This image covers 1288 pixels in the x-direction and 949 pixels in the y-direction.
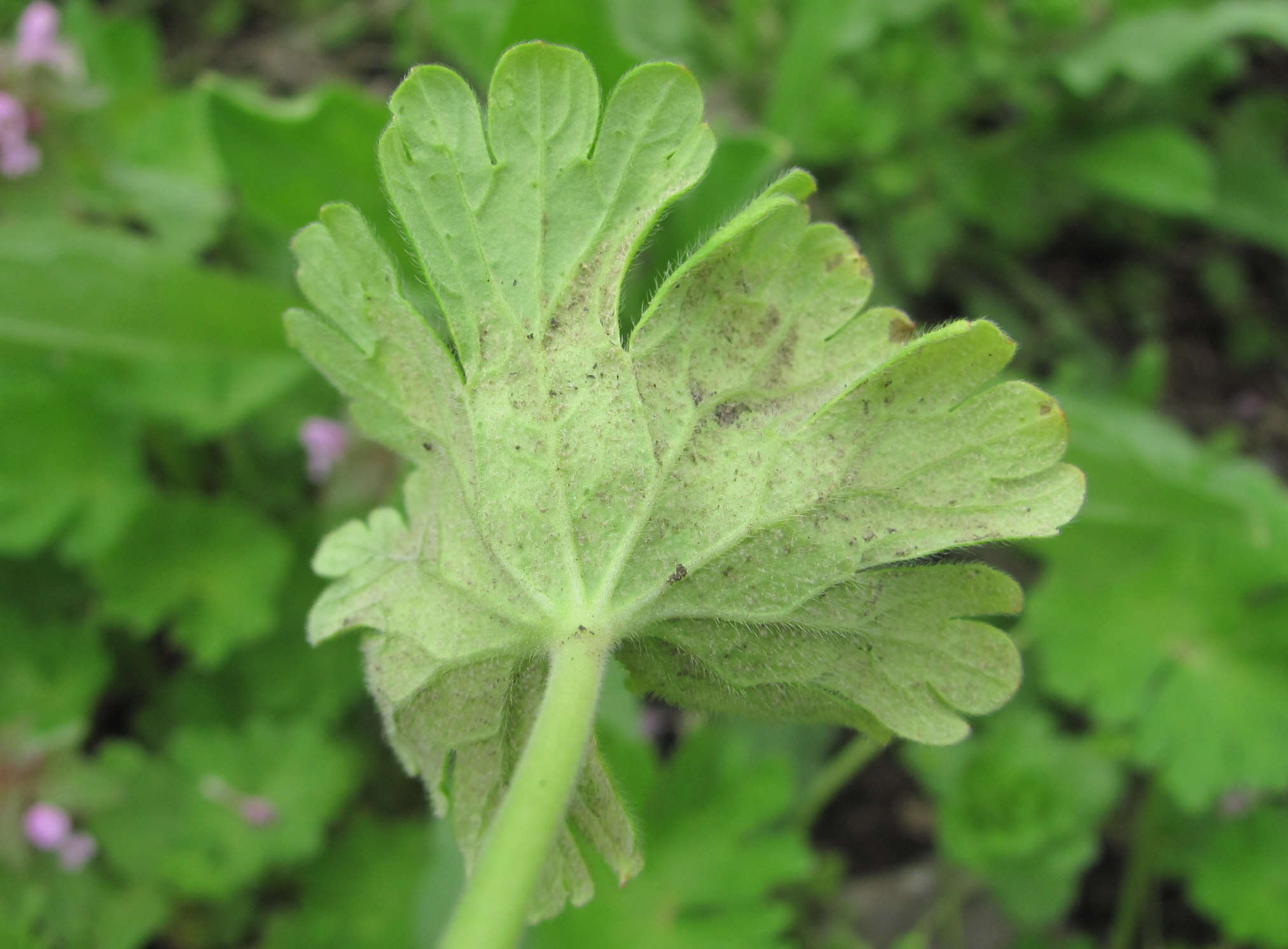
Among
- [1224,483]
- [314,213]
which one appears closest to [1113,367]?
[1224,483]

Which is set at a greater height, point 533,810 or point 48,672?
point 533,810

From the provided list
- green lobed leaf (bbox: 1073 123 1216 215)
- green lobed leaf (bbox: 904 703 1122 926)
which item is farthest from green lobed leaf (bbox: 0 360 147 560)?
green lobed leaf (bbox: 1073 123 1216 215)

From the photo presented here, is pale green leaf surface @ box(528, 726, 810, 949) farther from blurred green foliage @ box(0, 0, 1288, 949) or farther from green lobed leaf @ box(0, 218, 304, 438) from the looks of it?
green lobed leaf @ box(0, 218, 304, 438)

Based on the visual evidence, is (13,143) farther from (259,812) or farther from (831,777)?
(831,777)

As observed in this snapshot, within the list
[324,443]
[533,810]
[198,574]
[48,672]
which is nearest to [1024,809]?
[533,810]

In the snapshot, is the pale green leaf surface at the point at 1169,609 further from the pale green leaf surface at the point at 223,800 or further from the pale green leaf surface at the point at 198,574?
the pale green leaf surface at the point at 198,574

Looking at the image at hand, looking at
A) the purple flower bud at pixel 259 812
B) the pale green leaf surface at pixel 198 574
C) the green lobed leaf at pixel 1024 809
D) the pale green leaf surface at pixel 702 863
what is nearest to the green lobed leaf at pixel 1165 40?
the green lobed leaf at pixel 1024 809
